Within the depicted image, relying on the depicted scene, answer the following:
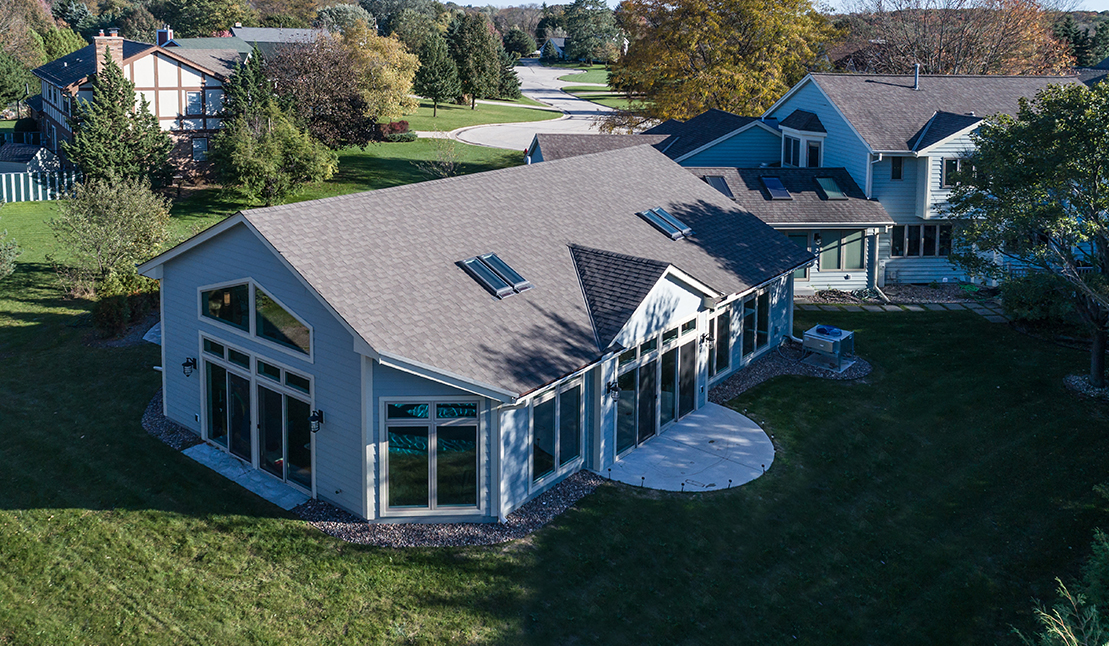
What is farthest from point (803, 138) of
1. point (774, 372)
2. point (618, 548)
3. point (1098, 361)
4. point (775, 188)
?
point (618, 548)

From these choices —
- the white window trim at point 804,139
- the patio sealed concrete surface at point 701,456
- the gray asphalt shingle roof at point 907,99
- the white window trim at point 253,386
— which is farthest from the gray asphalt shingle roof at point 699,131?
the white window trim at point 253,386

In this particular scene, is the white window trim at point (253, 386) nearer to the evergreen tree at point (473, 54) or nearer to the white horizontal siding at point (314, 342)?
the white horizontal siding at point (314, 342)

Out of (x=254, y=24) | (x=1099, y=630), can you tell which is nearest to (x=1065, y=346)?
(x=1099, y=630)

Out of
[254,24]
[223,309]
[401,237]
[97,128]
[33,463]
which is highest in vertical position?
[254,24]

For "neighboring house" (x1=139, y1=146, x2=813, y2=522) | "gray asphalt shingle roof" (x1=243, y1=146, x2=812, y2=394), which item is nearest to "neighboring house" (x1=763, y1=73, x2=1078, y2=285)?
"gray asphalt shingle roof" (x1=243, y1=146, x2=812, y2=394)

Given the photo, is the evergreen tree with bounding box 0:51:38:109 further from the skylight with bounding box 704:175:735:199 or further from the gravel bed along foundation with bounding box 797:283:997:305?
the gravel bed along foundation with bounding box 797:283:997:305

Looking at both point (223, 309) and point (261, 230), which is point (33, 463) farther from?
point (261, 230)
